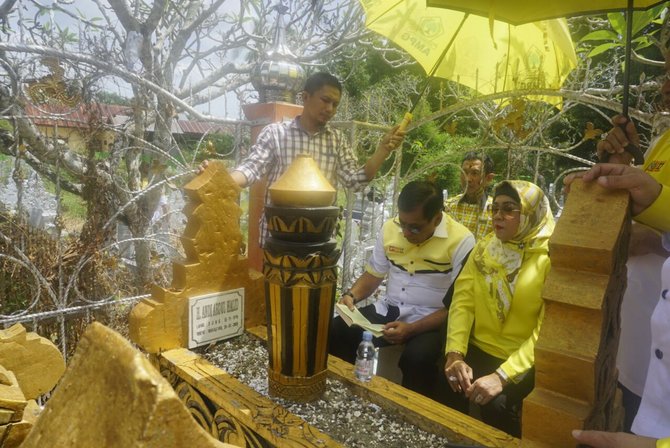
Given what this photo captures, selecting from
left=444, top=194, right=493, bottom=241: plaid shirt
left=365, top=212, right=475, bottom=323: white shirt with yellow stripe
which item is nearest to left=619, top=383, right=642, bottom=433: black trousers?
left=365, top=212, right=475, bottom=323: white shirt with yellow stripe

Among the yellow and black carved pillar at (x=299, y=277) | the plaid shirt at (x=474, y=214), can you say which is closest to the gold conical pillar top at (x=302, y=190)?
the yellow and black carved pillar at (x=299, y=277)

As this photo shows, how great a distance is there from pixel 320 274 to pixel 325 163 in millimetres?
1471

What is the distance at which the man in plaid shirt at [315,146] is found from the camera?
2.71m

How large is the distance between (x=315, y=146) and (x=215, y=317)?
1.30 m

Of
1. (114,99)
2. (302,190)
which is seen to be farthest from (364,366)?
(114,99)

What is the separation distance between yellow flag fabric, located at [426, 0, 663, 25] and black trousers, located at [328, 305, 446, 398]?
5.85 ft

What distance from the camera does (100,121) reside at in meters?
3.96

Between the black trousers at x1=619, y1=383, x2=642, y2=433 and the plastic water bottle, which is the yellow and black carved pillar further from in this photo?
the black trousers at x1=619, y1=383, x2=642, y2=433

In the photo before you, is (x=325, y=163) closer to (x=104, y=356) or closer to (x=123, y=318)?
(x=104, y=356)

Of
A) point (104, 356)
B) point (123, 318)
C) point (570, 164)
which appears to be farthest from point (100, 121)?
point (570, 164)

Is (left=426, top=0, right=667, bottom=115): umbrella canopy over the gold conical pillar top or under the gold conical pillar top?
over

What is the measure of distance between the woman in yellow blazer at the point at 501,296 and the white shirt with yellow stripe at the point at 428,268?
36cm

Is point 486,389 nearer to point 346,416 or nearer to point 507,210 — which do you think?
point 346,416

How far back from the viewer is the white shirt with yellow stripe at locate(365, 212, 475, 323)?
9.34 ft
